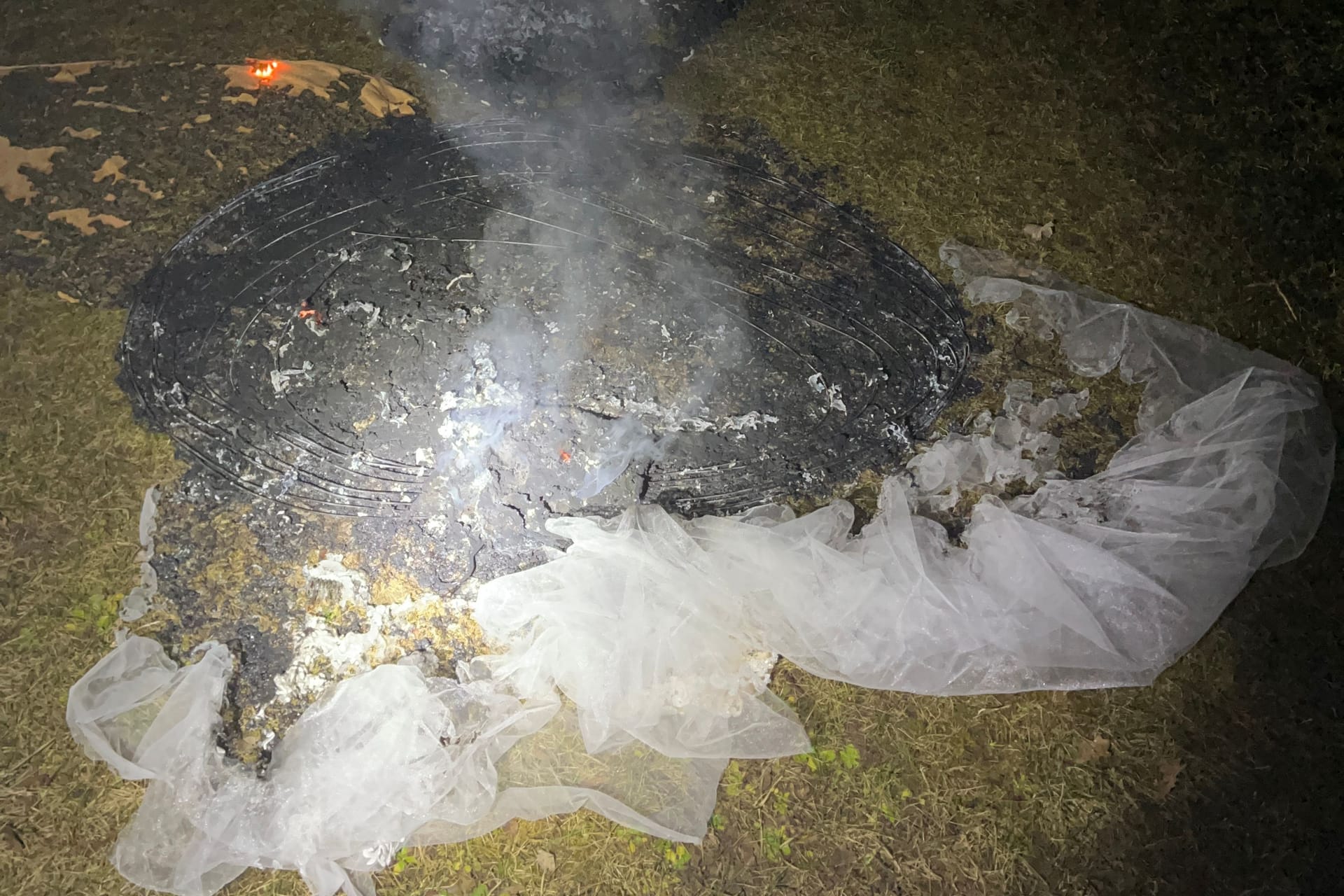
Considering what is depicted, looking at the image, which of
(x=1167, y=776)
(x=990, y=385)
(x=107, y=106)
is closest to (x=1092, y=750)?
(x=1167, y=776)

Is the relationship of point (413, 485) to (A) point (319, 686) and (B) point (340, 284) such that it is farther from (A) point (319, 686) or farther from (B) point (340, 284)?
(B) point (340, 284)

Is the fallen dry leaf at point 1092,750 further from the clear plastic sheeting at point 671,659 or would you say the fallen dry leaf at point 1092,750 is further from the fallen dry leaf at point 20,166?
the fallen dry leaf at point 20,166

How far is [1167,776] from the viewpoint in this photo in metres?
1.95

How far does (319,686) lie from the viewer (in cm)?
195

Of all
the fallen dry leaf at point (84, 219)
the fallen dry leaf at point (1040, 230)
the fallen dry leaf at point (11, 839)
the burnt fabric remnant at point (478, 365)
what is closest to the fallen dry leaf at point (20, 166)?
the fallen dry leaf at point (84, 219)

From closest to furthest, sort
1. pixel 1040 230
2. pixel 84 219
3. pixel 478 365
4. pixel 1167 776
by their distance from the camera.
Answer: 1. pixel 1167 776
2. pixel 478 365
3. pixel 84 219
4. pixel 1040 230

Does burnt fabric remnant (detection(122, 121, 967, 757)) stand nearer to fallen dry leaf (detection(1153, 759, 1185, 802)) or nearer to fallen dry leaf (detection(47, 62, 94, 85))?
fallen dry leaf (detection(47, 62, 94, 85))

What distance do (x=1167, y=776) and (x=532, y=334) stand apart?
6.43 ft

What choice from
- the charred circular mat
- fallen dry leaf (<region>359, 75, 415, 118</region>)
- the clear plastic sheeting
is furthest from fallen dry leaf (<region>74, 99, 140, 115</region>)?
the clear plastic sheeting

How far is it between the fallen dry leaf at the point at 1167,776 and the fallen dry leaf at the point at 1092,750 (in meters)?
0.12

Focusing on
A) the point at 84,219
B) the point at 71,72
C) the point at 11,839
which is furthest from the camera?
the point at 71,72

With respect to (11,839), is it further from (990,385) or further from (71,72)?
(990,385)

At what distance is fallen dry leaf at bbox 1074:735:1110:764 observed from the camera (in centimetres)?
196

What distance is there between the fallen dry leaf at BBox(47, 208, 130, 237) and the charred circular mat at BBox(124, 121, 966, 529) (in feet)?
0.77
